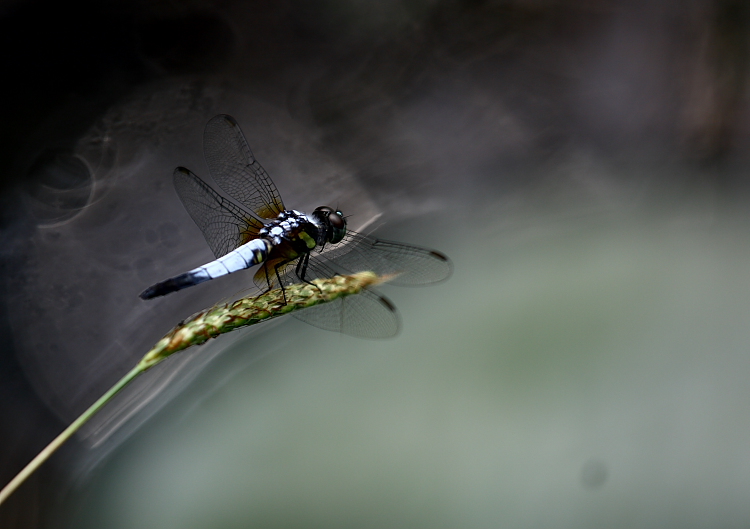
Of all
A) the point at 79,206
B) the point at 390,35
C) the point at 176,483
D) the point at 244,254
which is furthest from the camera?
the point at 390,35

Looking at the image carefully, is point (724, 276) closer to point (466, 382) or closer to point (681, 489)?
point (681, 489)

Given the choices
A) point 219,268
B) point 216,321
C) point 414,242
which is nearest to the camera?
point 216,321

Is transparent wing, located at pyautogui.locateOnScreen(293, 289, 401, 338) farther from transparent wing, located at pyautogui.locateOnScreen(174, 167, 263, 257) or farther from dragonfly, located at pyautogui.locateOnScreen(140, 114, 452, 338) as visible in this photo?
transparent wing, located at pyautogui.locateOnScreen(174, 167, 263, 257)

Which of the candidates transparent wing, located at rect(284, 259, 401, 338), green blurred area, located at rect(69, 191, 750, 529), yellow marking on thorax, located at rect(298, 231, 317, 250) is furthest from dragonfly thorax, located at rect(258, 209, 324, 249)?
green blurred area, located at rect(69, 191, 750, 529)

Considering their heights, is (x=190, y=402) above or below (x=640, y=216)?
below

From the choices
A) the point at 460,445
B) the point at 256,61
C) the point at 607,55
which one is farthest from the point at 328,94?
the point at 460,445

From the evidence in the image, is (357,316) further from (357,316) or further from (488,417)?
(488,417)

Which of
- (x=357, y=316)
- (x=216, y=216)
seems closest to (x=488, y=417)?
(x=357, y=316)
